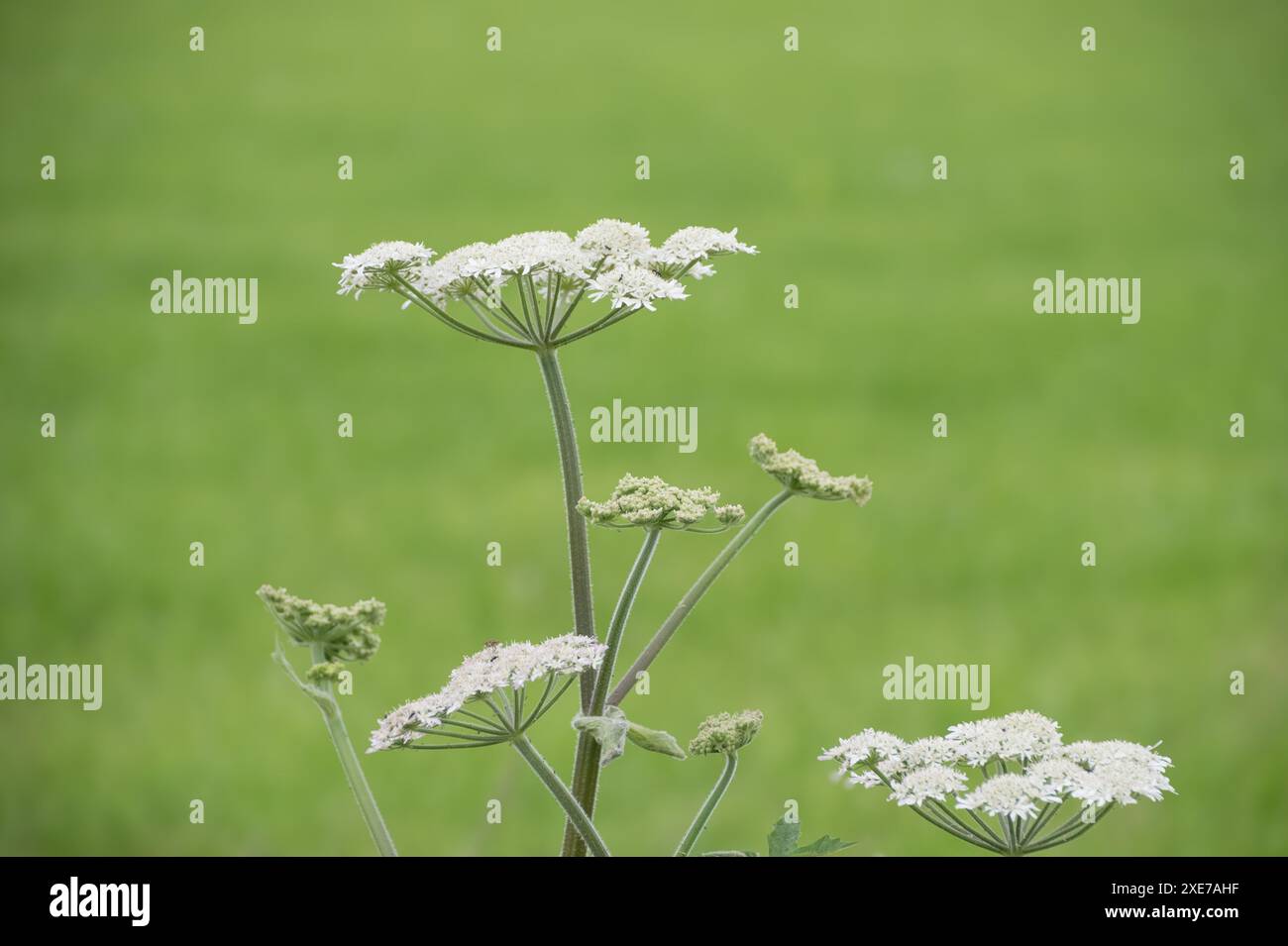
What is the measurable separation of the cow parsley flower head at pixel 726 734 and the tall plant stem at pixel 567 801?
0.19 meters

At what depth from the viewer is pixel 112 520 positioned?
723cm

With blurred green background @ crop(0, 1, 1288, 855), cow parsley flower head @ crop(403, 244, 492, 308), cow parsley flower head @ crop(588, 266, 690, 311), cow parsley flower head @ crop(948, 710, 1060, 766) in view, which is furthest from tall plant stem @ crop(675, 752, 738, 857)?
blurred green background @ crop(0, 1, 1288, 855)

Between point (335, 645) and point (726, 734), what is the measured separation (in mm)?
455

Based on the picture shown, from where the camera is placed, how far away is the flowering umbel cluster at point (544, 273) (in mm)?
1528

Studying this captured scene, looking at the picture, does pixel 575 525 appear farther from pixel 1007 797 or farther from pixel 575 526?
pixel 1007 797

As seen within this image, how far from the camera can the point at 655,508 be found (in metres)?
1.51

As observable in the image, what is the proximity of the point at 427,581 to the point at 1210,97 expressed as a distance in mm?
9265

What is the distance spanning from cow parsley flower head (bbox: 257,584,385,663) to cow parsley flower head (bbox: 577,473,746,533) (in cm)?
Answer: 26

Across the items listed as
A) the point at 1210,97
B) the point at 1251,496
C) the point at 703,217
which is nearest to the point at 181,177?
the point at 703,217

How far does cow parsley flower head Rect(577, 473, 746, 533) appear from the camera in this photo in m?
1.48

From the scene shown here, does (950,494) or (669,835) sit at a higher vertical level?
(950,494)

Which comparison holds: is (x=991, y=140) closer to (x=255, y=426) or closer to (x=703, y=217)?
(x=703, y=217)

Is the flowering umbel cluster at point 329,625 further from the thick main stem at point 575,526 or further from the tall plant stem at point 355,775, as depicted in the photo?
the thick main stem at point 575,526
